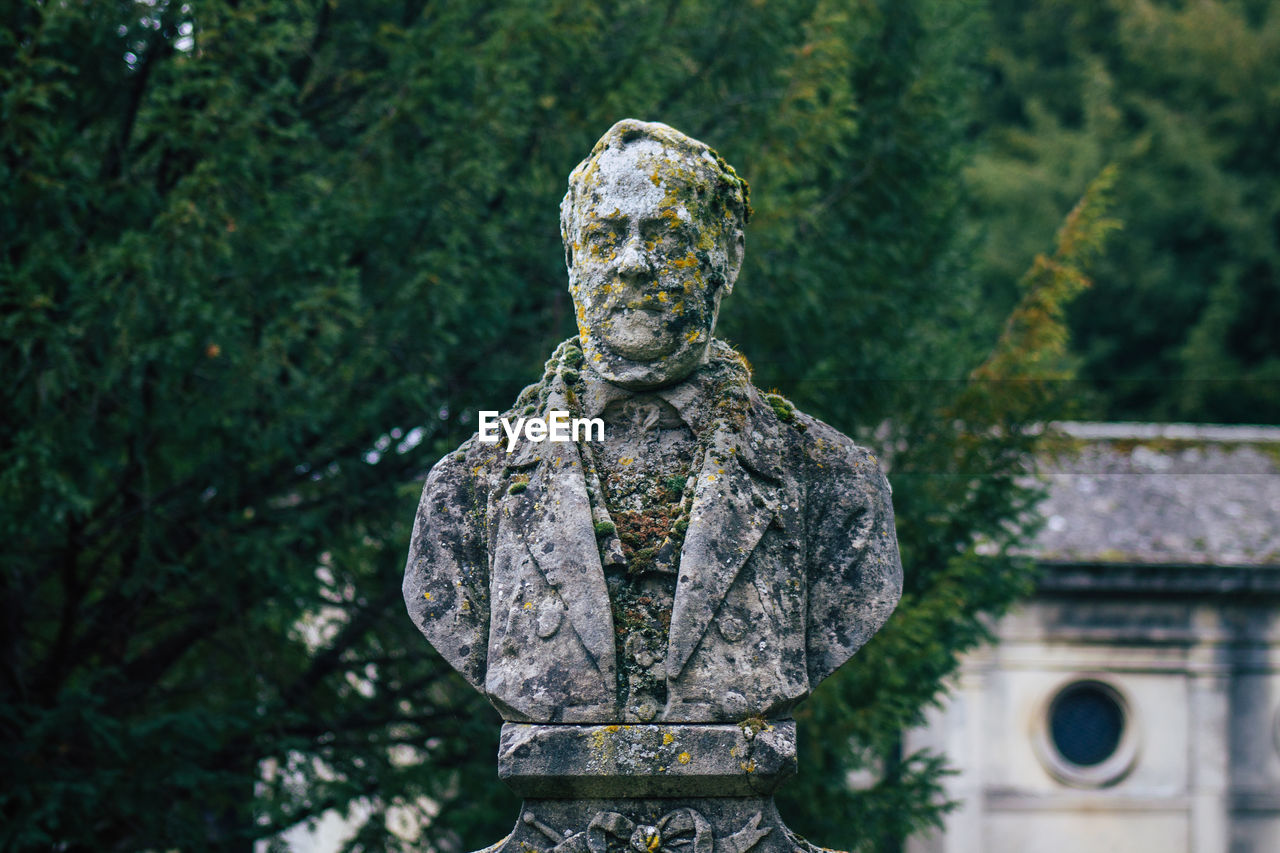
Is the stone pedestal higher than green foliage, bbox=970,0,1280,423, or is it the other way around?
green foliage, bbox=970,0,1280,423

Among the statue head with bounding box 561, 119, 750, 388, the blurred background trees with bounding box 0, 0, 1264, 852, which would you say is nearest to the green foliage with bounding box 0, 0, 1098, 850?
the blurred background trees with bounding box 0, 0, 1264, 852

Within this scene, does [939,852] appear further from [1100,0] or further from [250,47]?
[1100,0]

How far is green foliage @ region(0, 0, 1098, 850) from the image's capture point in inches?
279

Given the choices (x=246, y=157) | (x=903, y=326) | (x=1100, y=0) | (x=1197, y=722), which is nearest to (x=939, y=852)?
(x=1197, y=722)

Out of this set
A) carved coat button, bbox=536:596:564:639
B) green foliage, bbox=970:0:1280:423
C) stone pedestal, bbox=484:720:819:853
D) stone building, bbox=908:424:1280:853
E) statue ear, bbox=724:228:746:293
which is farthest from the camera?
green foliage, bbox=970:0:1280:423

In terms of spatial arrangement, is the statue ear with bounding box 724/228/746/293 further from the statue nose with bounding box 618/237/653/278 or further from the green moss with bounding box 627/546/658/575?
the green moss with bounding box 627/546/658/575

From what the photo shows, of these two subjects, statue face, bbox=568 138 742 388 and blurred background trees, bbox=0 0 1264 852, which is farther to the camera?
blurred background trees, bbox=0 0 1264 852

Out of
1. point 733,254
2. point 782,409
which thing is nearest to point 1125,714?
point 782,409

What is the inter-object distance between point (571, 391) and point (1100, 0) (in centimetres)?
2025

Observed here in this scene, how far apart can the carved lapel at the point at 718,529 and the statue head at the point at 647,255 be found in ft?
0.90

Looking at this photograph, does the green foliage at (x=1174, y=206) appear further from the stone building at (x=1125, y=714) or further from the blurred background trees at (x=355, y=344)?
the blurred background trees at (x=355, y=344)

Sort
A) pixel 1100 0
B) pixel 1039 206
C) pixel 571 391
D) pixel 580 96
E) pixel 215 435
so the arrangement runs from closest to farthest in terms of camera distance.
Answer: pixel 571 391 → pixel 215 435 → pixel 580 96 → pixel 1039 206 → pixel 1100 0

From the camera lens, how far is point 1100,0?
21969 mm

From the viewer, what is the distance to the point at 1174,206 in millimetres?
19219
